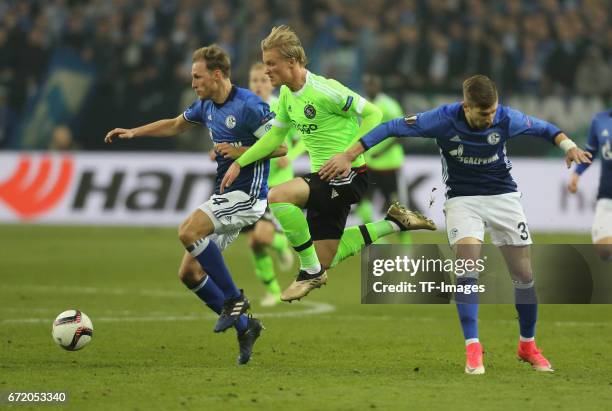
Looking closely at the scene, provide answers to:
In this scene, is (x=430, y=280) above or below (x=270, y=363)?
above

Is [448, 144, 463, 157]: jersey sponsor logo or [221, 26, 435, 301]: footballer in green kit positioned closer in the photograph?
[448, 144, 463, 157]: jersey sponsor logo

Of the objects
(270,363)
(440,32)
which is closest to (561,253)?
(270,363)

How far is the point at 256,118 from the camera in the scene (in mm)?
8758

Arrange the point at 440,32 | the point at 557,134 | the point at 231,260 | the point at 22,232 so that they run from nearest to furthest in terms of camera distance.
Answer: the point at 557,134, the point at 231,260, the point at 22,232, the point at 440,32

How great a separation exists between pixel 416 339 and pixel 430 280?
63.0 inches

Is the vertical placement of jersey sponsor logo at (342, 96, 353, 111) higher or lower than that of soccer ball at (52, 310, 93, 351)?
higher

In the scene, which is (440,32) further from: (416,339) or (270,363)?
(270,363)

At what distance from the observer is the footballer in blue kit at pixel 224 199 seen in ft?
28.2

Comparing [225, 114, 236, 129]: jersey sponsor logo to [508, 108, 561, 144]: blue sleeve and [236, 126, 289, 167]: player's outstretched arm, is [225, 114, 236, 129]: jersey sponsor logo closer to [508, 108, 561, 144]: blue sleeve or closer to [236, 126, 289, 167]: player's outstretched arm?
[236, 126, 289, 167]: player's outstretched arm

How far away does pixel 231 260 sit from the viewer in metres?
17.7

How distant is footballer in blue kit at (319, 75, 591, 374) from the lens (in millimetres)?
7867

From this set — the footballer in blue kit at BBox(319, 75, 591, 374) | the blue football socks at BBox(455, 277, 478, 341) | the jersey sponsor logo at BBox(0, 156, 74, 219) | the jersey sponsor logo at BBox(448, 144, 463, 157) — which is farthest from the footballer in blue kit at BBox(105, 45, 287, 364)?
the jersey sponsor logo at BBox(0, 156, 74, 219)

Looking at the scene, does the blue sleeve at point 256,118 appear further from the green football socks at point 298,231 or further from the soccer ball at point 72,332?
the soccer ball at point 72,332

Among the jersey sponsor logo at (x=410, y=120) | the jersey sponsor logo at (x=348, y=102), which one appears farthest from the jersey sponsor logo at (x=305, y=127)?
the jersey sponsor logo at (x=410, y=120)
